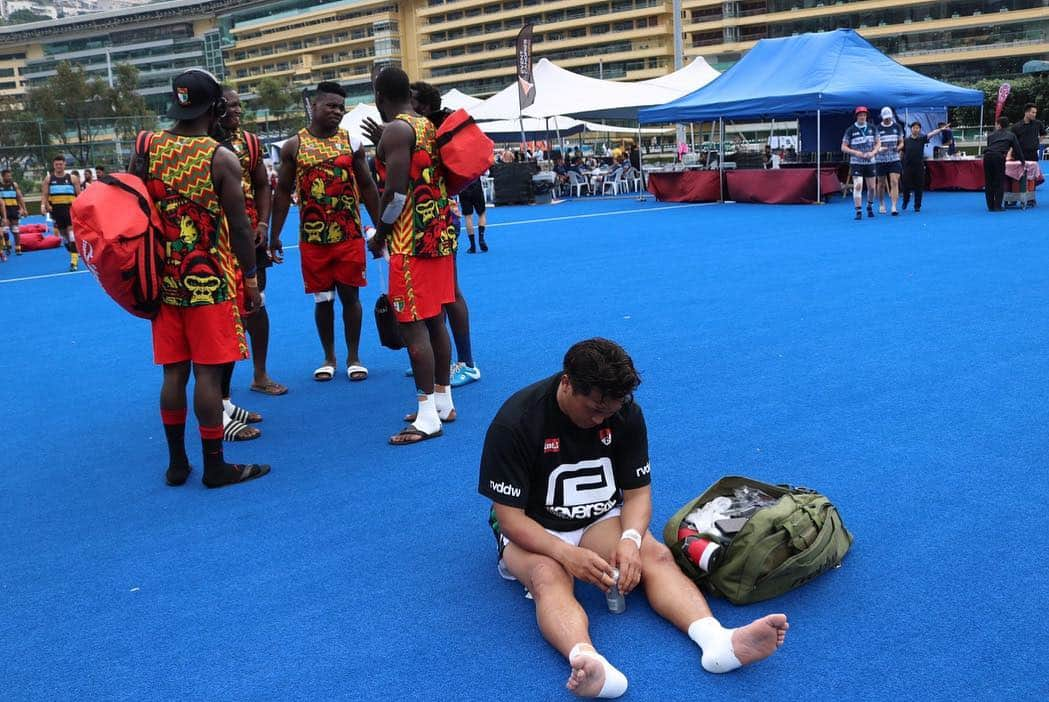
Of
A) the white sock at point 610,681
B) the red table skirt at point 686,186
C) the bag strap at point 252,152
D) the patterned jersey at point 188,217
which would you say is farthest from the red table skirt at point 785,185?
the white sock at point 610,681

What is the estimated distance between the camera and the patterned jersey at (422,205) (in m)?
4.90

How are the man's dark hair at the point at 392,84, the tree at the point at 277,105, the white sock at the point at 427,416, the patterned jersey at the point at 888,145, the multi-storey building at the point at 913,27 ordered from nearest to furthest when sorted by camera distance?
the man's dark hair at the point at 392,84 → the white sock at the point at 427,416 → the patterned jersey at the point at 888,145 → the multi-storey building at the point at 913,27 → the tree at the point at 277,105

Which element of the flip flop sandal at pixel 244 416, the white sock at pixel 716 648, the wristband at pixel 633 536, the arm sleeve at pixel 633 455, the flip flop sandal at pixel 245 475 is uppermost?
the arm sleeve at pixel 633 455

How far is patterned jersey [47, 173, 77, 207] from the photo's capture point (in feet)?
52.4

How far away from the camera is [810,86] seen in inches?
709

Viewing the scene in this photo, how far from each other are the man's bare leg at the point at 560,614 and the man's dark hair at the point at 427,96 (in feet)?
9.69

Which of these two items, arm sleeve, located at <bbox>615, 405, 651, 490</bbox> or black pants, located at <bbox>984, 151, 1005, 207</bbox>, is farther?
black pants, located at <bbox>984, 151, 1005, 207</bbox>

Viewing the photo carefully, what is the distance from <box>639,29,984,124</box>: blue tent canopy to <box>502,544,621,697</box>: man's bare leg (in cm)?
1616

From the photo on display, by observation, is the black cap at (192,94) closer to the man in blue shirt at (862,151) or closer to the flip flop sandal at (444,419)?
the flip flop sandal at (444,419)

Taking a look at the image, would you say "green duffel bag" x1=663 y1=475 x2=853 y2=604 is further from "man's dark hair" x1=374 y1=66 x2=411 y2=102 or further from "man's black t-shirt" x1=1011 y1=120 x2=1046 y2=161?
"man's black t-shirt" x1=1011 y1=120 x2=1046 y2=161

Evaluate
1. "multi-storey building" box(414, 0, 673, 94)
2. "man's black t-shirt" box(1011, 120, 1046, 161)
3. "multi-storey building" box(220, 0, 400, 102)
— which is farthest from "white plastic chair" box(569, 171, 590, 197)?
"multi-storey building" box(220, 0, 400, 102)

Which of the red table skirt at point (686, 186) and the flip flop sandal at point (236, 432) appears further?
the red table skirt at point (686, 186)

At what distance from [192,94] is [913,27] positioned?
79139 mm

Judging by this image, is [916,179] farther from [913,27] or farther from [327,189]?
[913,27]
